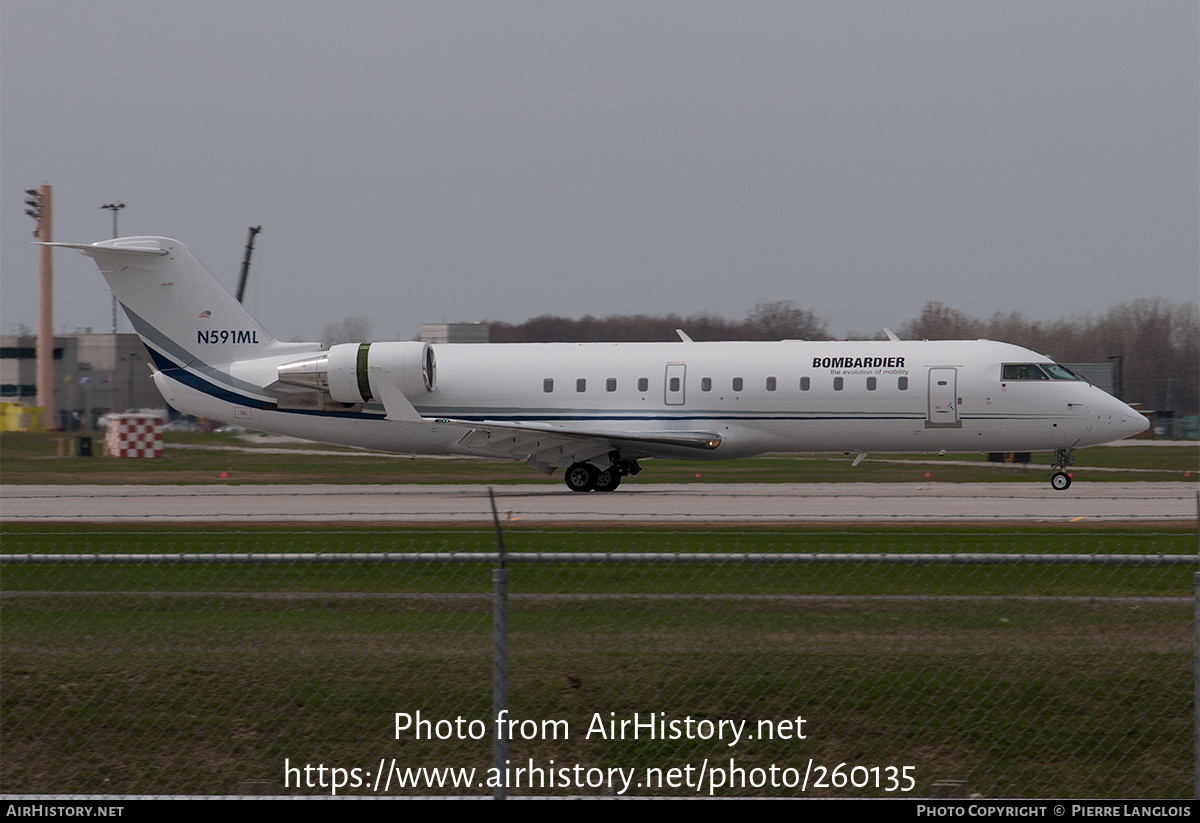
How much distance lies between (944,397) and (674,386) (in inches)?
212

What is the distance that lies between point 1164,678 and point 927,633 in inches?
61.5

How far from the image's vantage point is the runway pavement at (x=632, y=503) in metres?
19.2

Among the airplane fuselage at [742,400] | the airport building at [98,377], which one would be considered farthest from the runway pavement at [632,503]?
the airport building at [98,377]

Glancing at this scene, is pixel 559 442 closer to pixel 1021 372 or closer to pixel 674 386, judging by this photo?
pixel 674 386

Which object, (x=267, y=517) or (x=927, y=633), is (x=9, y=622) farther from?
(x=267, y=517)

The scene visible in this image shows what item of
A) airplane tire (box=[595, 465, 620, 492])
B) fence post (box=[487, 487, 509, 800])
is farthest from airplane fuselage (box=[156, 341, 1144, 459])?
fence post (box=[487, 487, 509, 800])

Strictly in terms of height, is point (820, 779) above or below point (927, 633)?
below

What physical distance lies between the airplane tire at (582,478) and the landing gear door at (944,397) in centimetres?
685

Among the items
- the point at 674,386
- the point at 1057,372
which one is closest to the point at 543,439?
the point at 674,386

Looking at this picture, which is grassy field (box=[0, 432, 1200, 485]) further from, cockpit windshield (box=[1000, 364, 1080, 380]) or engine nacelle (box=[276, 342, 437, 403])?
engine nacelle (box=[276, 342, 437, 403])

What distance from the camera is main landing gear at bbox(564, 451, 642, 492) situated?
82.6ft

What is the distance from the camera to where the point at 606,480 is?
25.3 metres
